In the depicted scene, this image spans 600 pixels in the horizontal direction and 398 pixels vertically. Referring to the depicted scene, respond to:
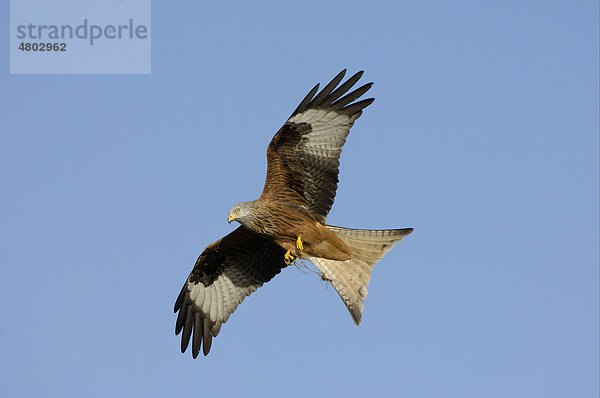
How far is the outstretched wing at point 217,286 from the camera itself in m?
13.2

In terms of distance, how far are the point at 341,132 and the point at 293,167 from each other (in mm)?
852

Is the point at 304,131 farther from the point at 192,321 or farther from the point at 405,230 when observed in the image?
the point at 192,321

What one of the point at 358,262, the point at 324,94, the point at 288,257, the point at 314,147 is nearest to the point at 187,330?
the point at 288,257

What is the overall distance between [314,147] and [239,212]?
142cm

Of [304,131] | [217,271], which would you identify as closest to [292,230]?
[304,131]

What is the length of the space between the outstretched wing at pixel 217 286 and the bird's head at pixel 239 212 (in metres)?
2.02

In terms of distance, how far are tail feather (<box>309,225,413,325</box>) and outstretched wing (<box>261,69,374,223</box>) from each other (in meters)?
0.57

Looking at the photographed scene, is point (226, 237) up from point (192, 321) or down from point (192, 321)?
up

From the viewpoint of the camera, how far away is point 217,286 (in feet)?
44.1

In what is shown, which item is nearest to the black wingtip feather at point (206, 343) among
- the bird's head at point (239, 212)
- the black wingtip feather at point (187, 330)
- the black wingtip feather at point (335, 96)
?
the black wingtip feather at point (187, 330)

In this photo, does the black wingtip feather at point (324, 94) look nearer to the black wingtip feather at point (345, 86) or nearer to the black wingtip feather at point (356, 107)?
the black wingtip feather at point (345, 86)

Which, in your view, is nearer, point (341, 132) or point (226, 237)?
point (341, 132)

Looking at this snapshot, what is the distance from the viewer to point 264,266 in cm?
1330

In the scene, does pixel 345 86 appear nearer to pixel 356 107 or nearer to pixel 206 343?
pixel 356 107
